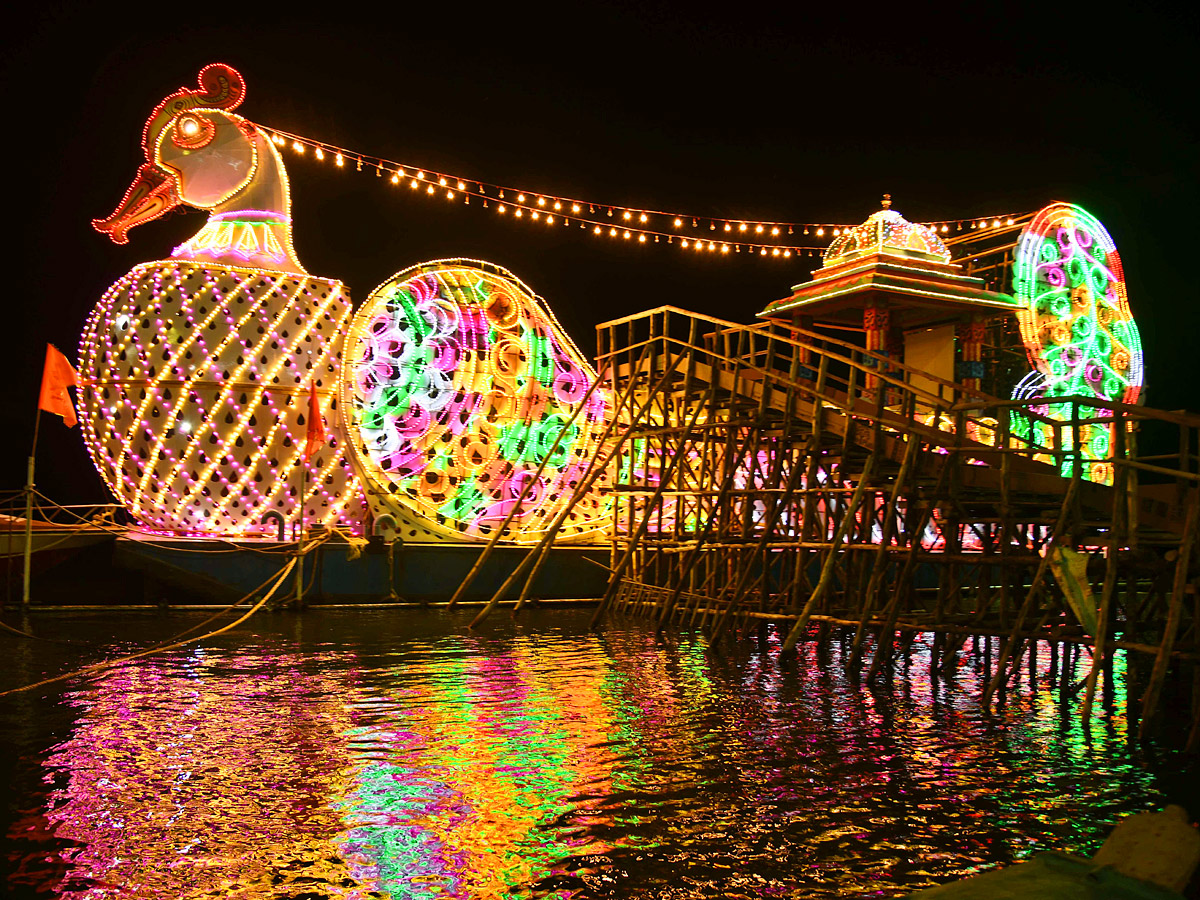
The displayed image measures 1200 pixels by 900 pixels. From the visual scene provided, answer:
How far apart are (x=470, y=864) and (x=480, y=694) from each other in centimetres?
499

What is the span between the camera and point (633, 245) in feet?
112

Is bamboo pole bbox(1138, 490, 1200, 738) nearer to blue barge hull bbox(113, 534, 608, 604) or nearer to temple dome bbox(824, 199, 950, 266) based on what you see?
temple dome bbox(824, 199, 950, 266)

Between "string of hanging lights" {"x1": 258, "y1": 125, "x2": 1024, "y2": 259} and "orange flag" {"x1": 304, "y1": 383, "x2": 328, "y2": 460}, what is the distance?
12.4ft

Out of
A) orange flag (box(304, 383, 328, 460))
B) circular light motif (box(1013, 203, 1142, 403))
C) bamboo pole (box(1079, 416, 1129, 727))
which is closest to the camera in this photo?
bamboo pole (box(1079, 416, 1129, 727))

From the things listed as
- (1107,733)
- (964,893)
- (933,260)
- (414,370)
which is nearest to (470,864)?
(964,893)

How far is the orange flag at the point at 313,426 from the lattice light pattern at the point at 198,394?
13 centimetres

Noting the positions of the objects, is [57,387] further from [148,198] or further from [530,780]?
[530,780]

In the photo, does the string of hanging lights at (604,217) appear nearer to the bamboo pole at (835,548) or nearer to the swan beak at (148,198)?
the swan beak at (148,198)

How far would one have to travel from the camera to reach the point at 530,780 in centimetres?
756

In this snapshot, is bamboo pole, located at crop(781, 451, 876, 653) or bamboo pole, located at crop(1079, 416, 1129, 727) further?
bamboo pole, located at crop(781, 451, 876, 653)

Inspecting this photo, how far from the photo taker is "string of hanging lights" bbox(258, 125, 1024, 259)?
19906 millimetres

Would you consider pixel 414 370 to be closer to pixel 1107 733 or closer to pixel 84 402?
pixel 84 402

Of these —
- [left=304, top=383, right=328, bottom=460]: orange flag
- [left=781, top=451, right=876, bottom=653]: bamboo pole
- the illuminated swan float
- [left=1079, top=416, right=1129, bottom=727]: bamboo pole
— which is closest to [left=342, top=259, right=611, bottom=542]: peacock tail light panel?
the illuminated swan float

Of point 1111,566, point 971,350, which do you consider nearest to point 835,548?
point 1111,566
